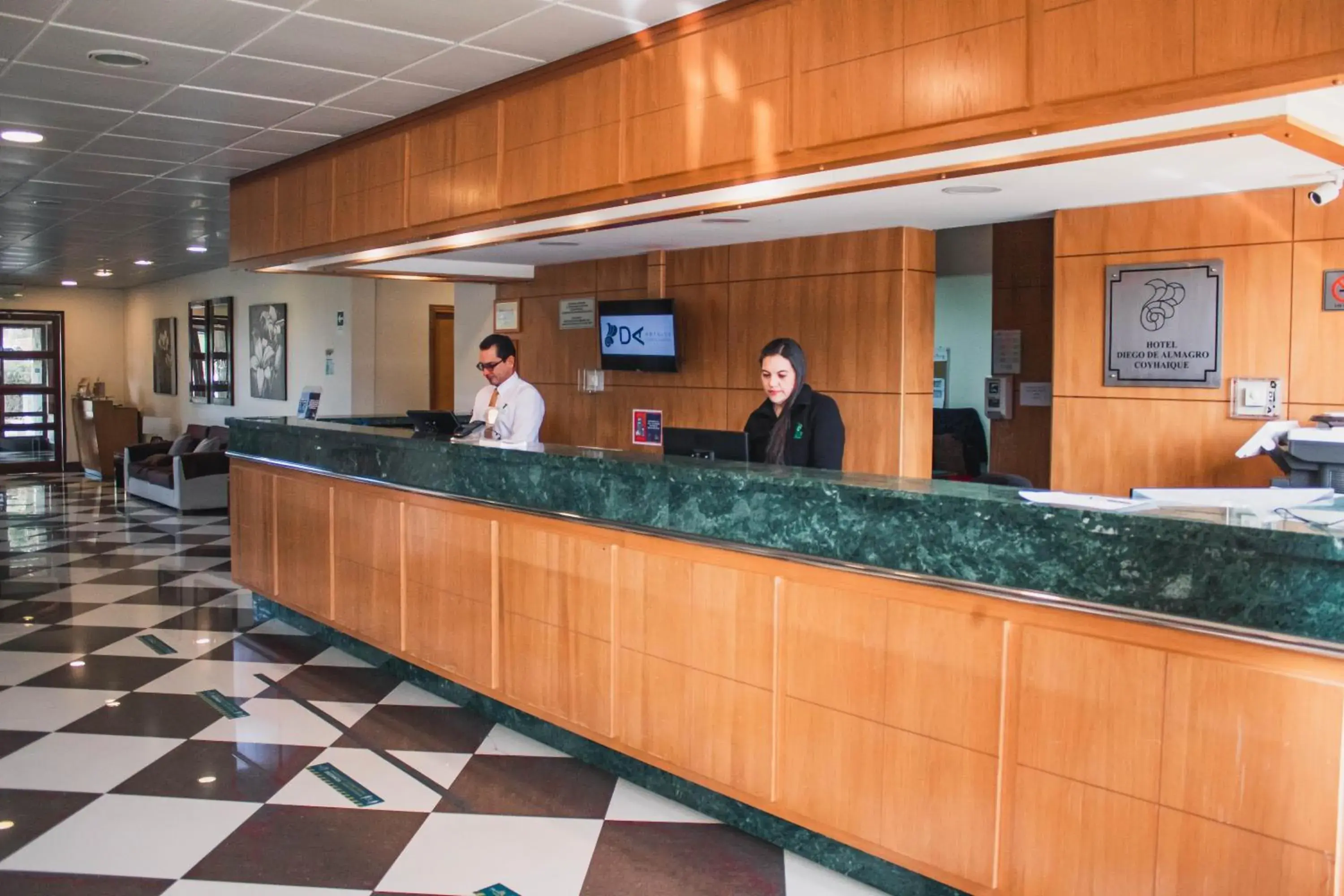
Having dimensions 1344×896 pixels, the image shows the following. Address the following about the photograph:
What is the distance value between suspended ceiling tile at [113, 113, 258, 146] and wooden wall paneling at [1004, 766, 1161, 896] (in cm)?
542

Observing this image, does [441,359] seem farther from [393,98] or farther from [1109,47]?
[1109,47]

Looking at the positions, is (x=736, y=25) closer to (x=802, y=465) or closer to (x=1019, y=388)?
(x=802, y=465)

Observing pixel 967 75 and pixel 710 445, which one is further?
pixel 710 445

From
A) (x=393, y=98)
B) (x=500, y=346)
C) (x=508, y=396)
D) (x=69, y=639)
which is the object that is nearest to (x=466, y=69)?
(x=393, y=98)

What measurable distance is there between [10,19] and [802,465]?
3.71 meters

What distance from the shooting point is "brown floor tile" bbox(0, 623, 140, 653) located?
18.5 ft

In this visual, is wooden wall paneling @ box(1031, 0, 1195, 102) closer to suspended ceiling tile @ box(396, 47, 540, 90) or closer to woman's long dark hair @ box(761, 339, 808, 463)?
woman's long dark hair @ box(761, 339, 808, 463)

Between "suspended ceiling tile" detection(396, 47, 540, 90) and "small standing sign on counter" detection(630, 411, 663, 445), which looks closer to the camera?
"suspended ceiling tile" detection(396, 47, 540, 90)

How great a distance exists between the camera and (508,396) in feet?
19.8

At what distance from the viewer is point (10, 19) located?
4.19m

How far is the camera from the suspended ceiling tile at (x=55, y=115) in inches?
215

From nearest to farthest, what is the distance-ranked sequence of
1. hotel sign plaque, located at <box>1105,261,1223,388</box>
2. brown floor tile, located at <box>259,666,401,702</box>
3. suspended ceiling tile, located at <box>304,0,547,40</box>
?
suspended ceiling tile, located at <box>304,0,547,40</box> → hotel sign plaque, located at <box>1105,261,1223,388</box> → brown floor tile, located at <box>259,666,401,702</box>

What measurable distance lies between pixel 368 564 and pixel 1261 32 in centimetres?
431

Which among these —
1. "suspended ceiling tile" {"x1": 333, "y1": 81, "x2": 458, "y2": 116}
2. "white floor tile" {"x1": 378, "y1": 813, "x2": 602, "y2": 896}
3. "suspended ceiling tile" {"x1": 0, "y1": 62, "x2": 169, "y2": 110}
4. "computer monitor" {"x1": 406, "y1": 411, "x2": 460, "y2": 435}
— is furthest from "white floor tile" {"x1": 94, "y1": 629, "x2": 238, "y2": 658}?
"suspended ceiling tile" {"x1": 333, "y1": 81, "x2": 458, "y2": 116}
